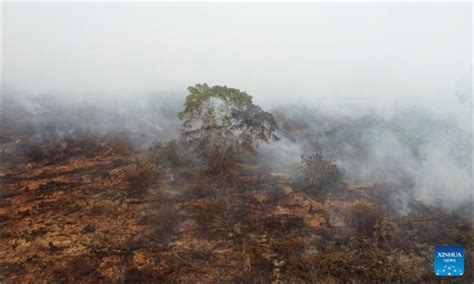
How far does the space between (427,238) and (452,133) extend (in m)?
9.69

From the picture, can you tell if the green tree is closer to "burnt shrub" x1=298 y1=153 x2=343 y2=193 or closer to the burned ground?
the burned ground

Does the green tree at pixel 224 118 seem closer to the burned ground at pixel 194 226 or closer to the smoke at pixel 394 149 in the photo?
the burned ground at pixel 194 226

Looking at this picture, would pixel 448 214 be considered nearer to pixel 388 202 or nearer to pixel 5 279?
pixel 388 202

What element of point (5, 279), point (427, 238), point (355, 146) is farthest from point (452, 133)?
point (5, 279)

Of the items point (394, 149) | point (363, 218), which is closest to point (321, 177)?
point (363, 218)

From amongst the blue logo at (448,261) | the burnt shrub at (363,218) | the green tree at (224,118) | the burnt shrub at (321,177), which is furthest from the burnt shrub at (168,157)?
the blue logo at (448,261)

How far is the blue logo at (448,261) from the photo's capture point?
8172 mm

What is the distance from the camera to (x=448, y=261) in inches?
330

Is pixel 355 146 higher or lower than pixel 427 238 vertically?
higher

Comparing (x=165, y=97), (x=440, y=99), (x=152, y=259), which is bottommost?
(x=152, y=259)

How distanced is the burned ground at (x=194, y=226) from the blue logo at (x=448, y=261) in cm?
51

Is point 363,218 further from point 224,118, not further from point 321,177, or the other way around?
point 224,118

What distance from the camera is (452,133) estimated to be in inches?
691

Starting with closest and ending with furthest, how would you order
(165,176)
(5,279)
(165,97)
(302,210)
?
(5,279) < (302,210) < (165,176) < (165,97)
